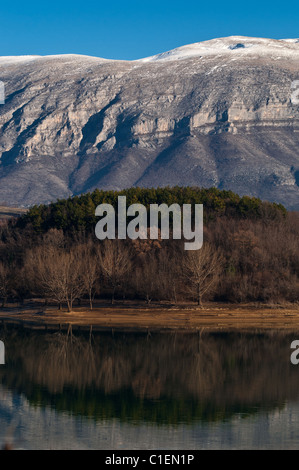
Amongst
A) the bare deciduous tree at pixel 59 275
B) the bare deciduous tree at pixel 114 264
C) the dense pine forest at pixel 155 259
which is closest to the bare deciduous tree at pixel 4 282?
the dense pine forest at pixel 155 259

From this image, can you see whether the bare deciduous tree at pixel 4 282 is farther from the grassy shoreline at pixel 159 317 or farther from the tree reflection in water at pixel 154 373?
the tree reflection in water at pixel 154 373

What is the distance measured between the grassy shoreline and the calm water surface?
5939 millimetres

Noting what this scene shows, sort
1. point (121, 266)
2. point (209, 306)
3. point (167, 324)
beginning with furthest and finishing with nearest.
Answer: point (121, 266) → point (209, 306) → point (167, 324)

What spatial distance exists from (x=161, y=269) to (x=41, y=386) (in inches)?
1484

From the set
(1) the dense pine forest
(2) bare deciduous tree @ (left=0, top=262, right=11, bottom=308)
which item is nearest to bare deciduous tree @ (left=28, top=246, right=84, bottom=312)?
(1) the dense pine forest

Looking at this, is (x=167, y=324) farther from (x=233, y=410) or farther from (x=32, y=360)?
(x=233, y=410)

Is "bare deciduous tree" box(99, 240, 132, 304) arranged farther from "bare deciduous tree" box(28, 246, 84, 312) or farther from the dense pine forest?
"bare deciduous tree" box(28, 246, 84, 312)

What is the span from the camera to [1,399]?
3922cm

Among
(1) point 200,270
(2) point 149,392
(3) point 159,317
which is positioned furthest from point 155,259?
(2) point 149,392

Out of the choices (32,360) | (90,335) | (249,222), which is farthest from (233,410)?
(249,222)

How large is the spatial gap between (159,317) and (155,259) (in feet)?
37.0

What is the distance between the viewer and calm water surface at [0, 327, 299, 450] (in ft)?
107

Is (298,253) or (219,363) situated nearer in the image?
(219,363)

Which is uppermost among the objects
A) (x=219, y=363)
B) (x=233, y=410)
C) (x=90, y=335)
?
(x=90, y=335)
